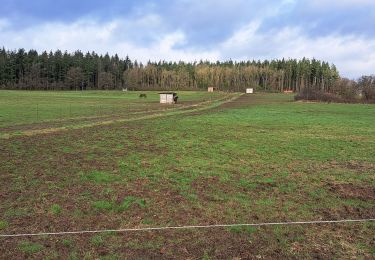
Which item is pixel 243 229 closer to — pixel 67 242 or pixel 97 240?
pixel 97 240

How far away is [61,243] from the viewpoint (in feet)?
24.1

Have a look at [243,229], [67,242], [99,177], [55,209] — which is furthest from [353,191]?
[55,209]

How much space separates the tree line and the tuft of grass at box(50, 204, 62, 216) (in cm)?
14893

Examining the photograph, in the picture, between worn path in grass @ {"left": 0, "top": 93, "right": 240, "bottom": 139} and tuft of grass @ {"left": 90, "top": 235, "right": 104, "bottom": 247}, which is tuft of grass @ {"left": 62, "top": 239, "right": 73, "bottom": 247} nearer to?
tuft of grass @ {"left": 90, "top": 235, "right": 104, "bottom": 247}

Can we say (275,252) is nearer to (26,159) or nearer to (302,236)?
(302,236)

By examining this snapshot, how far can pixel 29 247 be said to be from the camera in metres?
7.15

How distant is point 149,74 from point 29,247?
174 meters

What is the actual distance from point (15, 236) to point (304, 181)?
26.9 feet

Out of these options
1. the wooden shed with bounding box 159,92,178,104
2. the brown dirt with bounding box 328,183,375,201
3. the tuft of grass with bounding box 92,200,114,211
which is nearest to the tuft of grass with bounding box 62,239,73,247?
the tuft of grass with bounding box 92,200,114,211

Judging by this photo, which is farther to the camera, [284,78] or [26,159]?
[284,78]

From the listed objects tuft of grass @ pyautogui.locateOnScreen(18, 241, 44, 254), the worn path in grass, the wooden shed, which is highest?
the wooden shed

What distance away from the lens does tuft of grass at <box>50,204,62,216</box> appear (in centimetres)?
892

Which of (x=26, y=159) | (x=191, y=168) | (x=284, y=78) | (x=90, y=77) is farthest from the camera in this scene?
(x=284, y=78)

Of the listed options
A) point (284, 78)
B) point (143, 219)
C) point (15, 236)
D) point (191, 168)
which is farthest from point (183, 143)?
point (284, 78)
